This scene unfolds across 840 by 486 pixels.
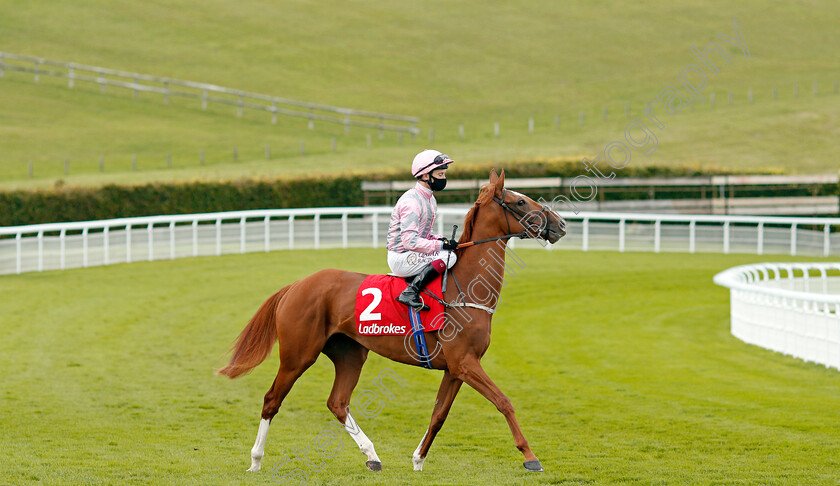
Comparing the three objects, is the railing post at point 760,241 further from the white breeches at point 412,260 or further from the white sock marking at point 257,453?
the white sock marking at point 257,453

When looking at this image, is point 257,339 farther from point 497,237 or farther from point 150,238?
point 150,238

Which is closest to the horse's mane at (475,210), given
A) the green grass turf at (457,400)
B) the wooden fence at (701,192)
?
the green grass turf at (457,400)

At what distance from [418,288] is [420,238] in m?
0.34

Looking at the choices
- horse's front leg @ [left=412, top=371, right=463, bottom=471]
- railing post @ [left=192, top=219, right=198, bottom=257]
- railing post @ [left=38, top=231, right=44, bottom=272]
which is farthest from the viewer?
railing post @ [left=192, top=219, right=198, bottom=257]

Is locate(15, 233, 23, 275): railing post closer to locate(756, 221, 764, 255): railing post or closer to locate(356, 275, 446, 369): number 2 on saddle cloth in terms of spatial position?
locate(356, 275, 446, 369): number 2 on saddle cloth

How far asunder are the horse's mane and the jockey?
120 mm

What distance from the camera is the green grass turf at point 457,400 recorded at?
696 cm

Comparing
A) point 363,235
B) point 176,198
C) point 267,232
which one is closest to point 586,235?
point 363,235

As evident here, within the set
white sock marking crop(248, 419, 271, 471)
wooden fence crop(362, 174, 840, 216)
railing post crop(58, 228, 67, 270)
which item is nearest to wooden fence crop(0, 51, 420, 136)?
wooden fence crop(362, 174, 840, 216)

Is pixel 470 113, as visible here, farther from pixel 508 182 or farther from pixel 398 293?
pixel 398 293

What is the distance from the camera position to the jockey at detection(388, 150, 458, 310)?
6816mm

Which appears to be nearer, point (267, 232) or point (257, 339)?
point (257, 339)

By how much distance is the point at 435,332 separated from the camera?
22.5ft

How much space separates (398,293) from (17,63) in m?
44.8
